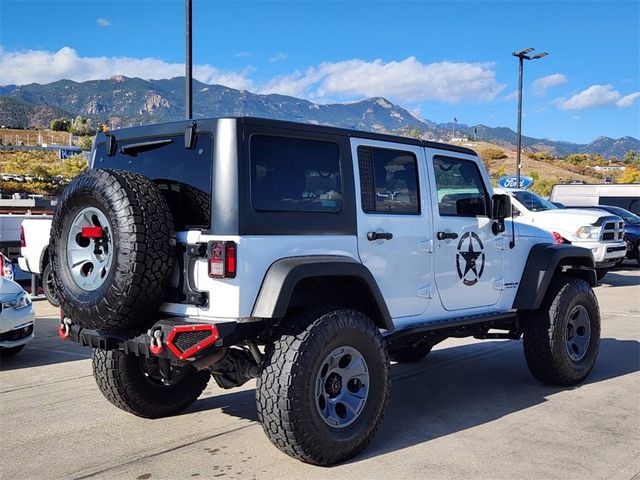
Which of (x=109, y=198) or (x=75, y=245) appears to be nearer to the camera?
(x=109, y=198)

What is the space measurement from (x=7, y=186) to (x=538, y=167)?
50417 mm

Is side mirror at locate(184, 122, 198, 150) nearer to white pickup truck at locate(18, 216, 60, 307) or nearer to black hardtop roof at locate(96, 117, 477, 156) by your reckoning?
black hardtop roof at locate(96, 117, 477, 156)

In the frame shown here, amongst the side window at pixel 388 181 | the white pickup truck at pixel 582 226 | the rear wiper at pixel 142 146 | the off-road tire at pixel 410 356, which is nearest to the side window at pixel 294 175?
the side window at pixel 388 181

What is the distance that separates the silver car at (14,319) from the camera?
22.7 ft

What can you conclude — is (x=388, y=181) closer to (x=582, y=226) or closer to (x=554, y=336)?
(x=554, y=336)

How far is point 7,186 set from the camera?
132 ft

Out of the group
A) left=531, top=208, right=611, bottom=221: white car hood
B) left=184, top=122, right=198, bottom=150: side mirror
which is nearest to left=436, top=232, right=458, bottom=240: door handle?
left=184, top=122, right=198, bottom=150: side mirror

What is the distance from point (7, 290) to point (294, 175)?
4.39m

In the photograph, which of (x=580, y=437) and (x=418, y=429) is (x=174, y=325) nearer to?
(x=418, y=429)

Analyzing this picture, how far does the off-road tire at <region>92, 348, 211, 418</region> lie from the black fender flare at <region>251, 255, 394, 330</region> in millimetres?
1257

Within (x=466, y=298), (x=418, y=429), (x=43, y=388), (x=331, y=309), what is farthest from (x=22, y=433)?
(x=466, y=298)

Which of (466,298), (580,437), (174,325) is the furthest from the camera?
(466,298)

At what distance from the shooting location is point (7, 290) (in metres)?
7.20

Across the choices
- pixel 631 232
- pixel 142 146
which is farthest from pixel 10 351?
pixel 631 232
